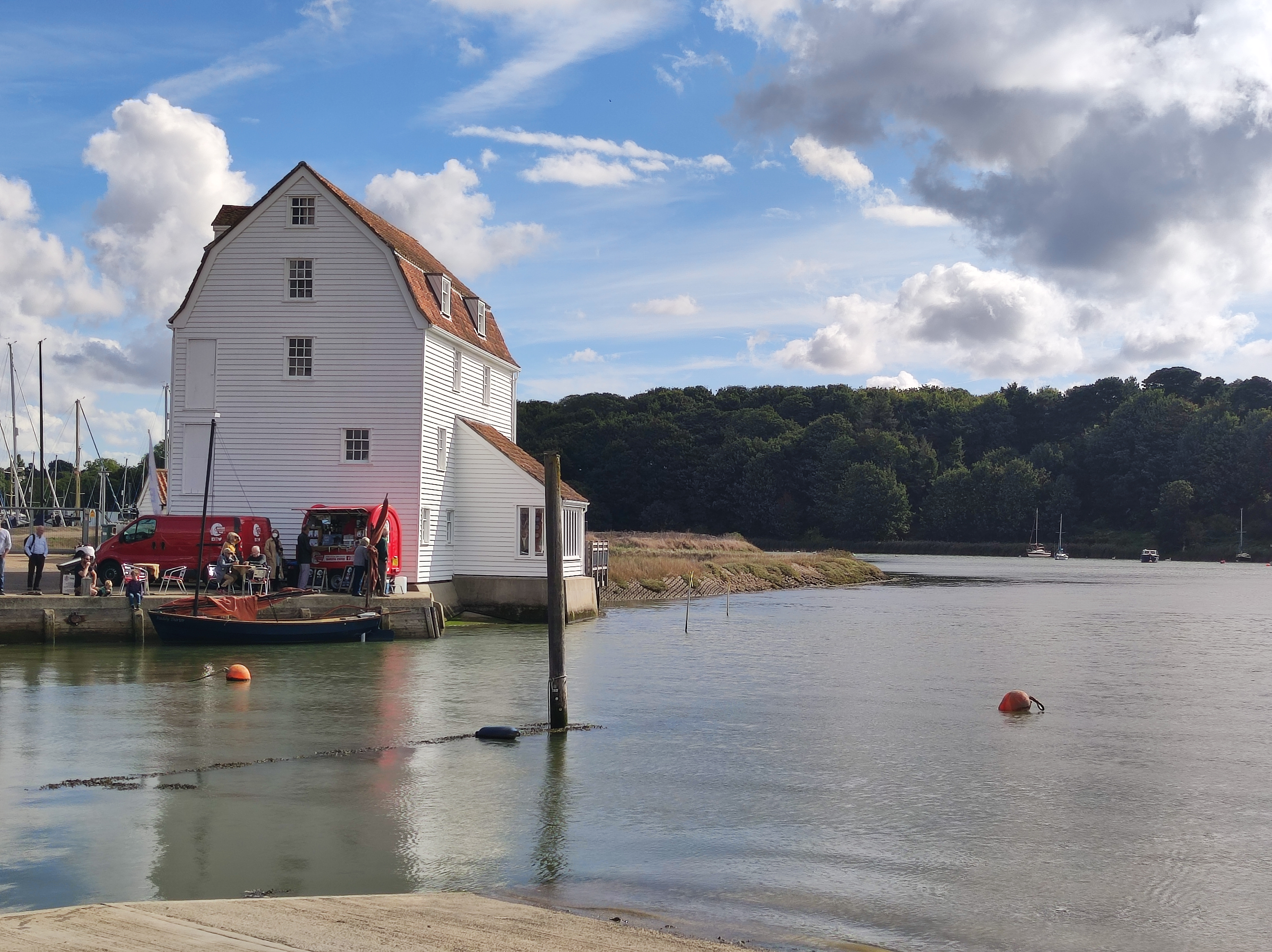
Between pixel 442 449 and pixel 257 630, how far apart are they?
10.2 metres

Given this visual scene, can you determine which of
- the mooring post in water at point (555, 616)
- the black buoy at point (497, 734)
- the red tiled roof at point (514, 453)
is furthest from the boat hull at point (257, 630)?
the black buoy at point (497, 734)

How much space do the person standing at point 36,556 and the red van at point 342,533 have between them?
6883mm

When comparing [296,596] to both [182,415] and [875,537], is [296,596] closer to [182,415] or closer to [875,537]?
[182,415]

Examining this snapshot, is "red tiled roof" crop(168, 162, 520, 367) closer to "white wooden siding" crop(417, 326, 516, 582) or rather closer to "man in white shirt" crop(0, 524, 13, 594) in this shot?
"white wooden siding" crop(417, 326, 516, 582)

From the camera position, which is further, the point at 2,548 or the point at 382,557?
the point at 382,557

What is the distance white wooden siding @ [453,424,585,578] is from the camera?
41.1 metres

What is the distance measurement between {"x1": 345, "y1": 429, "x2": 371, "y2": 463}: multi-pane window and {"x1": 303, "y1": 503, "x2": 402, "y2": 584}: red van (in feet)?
5.47

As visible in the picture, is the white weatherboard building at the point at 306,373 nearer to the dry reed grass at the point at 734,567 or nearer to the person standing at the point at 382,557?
the person standing at the point at 382,557

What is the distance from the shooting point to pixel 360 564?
1403 inches

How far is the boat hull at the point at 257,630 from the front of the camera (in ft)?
104

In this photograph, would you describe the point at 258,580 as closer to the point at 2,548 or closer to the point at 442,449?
the point at 2,548

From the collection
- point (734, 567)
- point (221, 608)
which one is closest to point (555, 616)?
point (221, 608)

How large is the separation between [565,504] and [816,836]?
2981cm

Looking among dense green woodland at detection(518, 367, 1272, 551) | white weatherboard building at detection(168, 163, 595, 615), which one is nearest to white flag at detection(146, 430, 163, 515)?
white weatherboard building at detection(168, 163, 595, 615)
